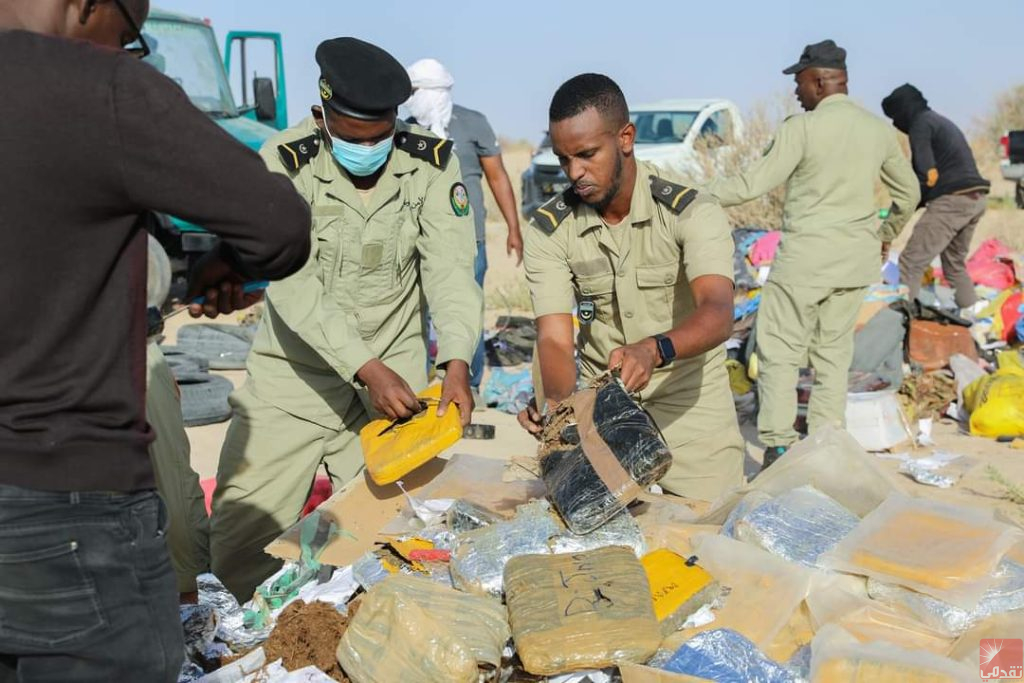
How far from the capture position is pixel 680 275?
12.4 feet

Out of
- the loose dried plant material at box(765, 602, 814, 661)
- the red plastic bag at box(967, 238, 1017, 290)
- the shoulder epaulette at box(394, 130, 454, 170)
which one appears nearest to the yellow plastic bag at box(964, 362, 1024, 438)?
the red plastic bag at box(967, 238, 1017, 290)

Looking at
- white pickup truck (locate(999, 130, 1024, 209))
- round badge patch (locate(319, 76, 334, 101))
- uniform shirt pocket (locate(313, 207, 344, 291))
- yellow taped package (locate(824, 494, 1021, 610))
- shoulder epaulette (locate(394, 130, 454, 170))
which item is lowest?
white pickup truck (locate(999, 130, 1024, 209))

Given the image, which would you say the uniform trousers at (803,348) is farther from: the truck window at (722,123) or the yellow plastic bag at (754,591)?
the truck window at (722,123)

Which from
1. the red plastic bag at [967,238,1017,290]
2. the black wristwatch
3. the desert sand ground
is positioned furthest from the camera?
the red plastic bag at [967,238,1017,290]

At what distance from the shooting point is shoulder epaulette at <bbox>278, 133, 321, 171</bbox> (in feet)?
12.4

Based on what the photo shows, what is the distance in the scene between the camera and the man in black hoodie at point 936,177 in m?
8.45

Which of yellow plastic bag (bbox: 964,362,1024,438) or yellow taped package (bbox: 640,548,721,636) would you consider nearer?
yellow taped package (bbox: 640,548,721,636)

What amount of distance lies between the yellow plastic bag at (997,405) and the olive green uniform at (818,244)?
3.66ft

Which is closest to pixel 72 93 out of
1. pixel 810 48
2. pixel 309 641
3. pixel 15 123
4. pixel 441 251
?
pixel 15 123

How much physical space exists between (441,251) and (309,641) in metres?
1.59

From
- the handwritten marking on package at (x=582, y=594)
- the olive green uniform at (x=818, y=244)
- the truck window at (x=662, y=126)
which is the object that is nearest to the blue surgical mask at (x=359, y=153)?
the handwritten marking on package at (x=582, y=594)

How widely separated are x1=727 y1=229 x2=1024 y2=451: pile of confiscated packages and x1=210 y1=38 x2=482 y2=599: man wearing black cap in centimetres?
373

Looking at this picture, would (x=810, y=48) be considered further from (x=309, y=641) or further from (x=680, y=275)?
(x=309, y=641)

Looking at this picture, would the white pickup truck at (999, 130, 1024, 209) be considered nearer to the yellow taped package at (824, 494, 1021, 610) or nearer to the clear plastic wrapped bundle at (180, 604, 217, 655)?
the yellow taped package at (824, 494, 1021, 610)
